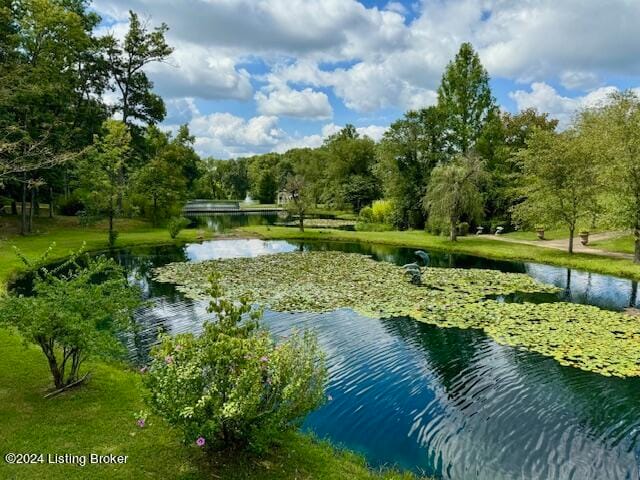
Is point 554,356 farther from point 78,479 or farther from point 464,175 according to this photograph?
point 464,175

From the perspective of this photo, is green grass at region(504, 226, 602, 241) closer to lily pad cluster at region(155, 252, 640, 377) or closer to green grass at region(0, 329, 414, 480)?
lily pad cluster at region(155, 252, 640, 377)

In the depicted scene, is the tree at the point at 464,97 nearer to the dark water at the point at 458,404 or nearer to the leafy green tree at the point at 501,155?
the leafy green tree at the point at 501,155

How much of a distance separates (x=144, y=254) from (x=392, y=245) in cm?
1795

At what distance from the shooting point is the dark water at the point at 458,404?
301 inches

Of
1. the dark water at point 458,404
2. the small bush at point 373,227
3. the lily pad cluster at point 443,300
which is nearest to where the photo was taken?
the dark water at point 458,404

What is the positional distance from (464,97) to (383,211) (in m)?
13.7

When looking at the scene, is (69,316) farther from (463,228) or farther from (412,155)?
(412,155)

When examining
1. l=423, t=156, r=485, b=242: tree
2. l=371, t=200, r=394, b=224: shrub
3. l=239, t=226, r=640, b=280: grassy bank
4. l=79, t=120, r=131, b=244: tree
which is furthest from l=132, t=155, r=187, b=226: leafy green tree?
l=423, t=156, r=485, b=242: tree

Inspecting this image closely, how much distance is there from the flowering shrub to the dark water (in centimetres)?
Answer: 258

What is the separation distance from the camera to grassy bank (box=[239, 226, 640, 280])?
23.0 meters

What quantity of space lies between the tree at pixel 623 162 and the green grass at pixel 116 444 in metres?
22.4

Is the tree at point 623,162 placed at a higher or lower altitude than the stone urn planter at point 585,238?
higher

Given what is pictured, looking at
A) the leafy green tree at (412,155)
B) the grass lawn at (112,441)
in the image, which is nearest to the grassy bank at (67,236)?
the grass lawn at (112,441)

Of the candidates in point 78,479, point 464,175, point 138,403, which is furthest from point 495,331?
point 464,175
